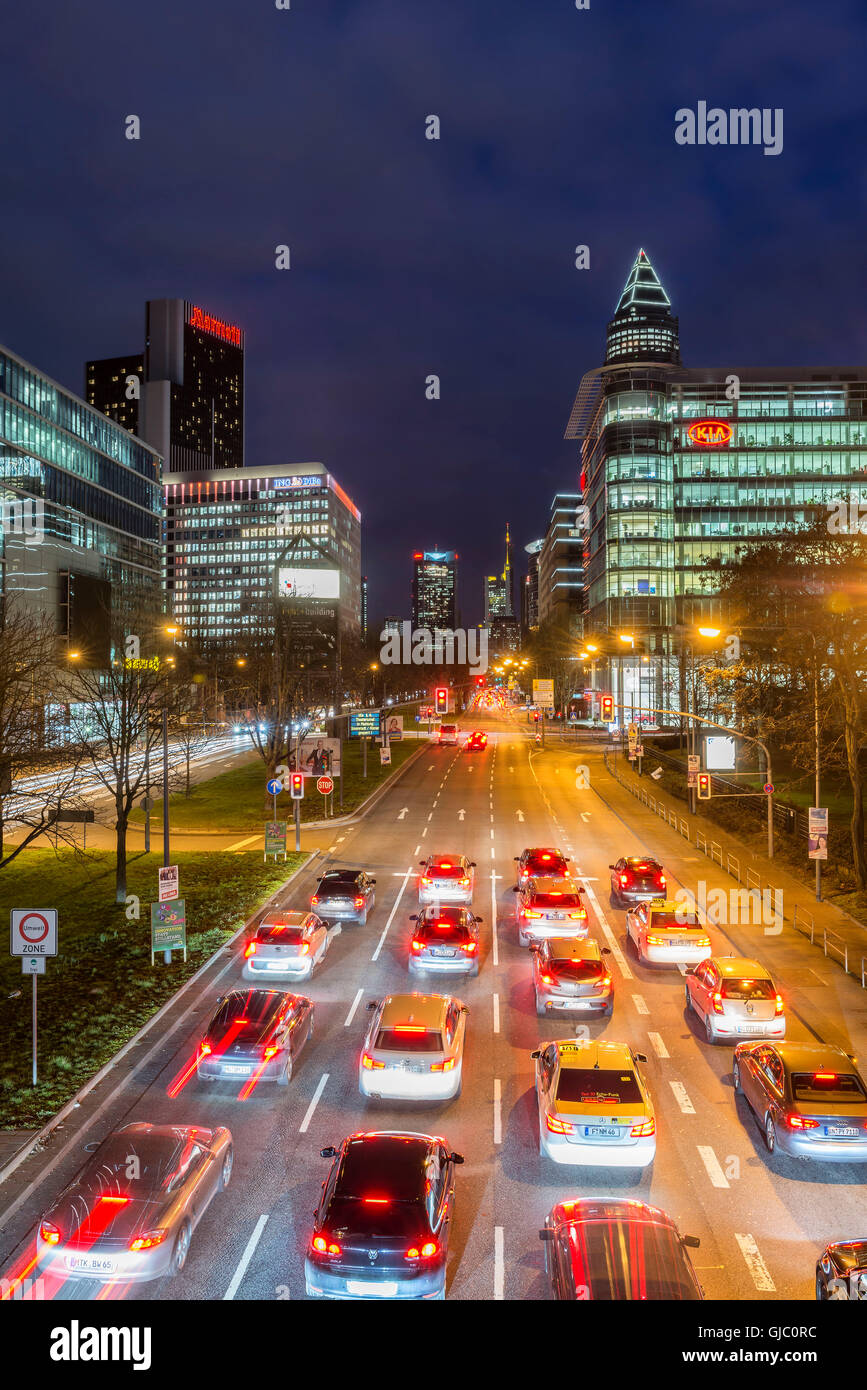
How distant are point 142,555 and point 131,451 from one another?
42.9ft

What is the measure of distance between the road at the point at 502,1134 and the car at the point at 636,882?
1.11 m

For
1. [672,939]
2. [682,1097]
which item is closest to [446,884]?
[672,939]

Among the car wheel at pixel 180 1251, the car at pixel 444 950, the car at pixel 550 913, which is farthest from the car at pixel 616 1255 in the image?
the car at pixel 550 913

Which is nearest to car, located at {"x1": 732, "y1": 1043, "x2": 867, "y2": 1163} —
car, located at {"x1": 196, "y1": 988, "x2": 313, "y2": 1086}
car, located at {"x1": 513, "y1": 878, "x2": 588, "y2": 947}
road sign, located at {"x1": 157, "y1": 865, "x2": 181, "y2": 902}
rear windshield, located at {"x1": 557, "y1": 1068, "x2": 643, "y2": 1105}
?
rear windshield, located at {"x1": 557, "y1": 1068, "x2": 643, "y2": 1105}

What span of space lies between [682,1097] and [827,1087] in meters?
2.69

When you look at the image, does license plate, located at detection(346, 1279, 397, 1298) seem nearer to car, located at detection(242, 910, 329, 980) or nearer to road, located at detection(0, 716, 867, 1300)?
road, located at detection(0, 716, 867, 1300)

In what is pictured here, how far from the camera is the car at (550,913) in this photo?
21891 mm

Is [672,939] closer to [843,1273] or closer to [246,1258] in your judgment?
[843,1273]

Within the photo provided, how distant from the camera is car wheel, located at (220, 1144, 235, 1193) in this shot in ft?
36.0

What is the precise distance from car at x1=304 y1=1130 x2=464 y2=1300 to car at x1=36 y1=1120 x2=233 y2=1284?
5.02ft

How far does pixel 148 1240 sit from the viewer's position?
8867 mm

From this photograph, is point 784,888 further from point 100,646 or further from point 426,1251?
point 100,646

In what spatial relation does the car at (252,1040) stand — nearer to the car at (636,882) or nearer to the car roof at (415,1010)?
the car roof at (415,1010)
